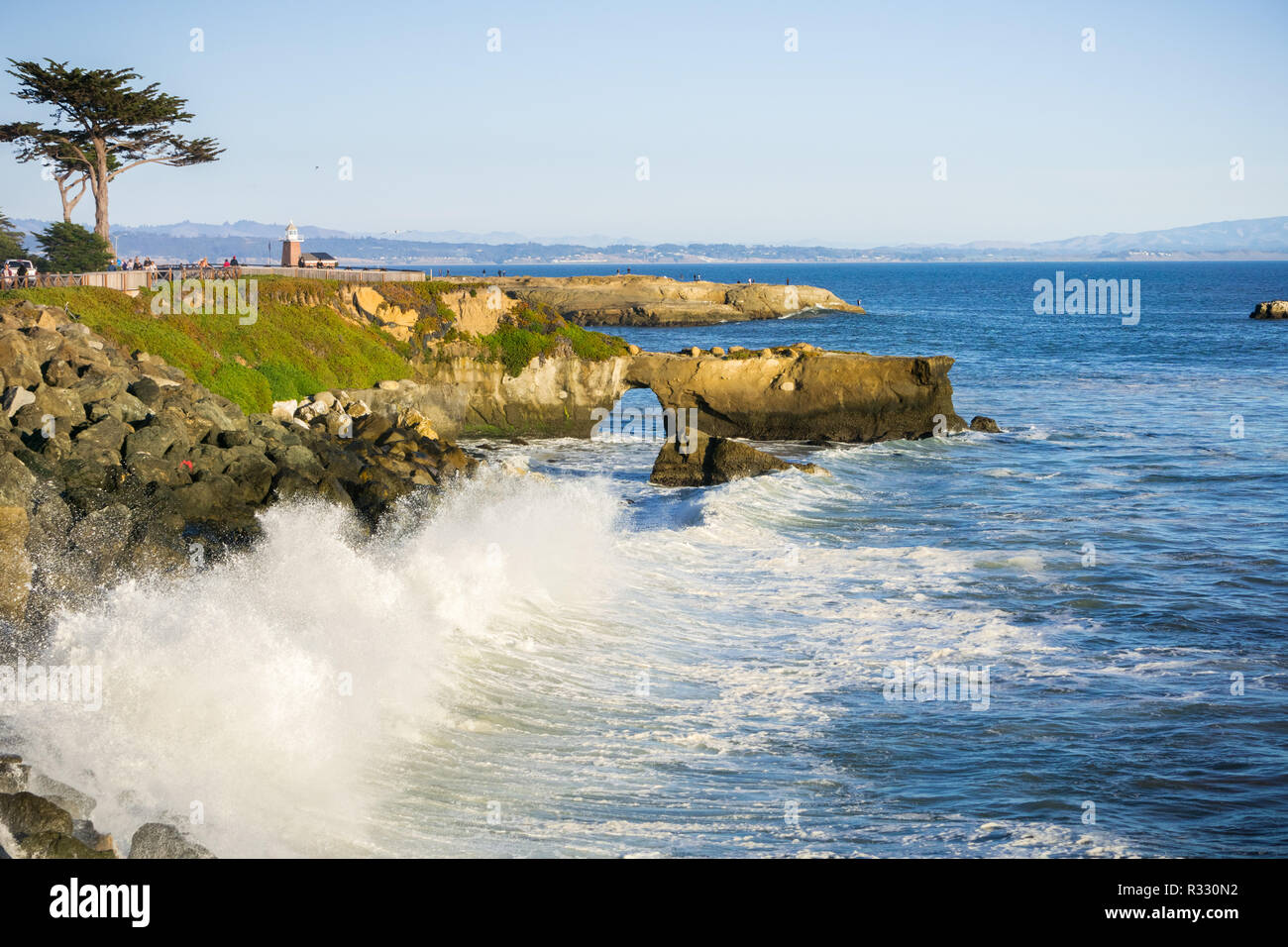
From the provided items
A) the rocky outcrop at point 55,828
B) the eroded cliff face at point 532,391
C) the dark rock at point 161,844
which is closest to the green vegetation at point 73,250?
the eroded cliff face at point 532,391

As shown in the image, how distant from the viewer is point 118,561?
52.0 feet

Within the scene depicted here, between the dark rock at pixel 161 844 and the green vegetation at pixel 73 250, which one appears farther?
the green vegetation at pixel 73 250

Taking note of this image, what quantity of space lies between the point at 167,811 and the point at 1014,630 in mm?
12028

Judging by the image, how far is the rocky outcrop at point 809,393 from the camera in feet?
121

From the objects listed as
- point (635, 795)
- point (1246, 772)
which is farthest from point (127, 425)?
point (1246, 772)

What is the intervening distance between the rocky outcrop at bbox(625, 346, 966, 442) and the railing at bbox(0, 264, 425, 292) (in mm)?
12348

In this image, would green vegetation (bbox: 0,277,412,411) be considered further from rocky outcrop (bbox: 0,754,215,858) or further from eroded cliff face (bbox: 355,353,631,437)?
rocky outcrop (bbox: 0,754,215,858)

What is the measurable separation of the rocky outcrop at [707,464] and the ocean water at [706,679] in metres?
1.09

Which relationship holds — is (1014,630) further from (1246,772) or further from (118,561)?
(118,561)

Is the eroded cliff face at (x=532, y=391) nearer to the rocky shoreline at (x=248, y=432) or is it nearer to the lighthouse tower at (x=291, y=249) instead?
the rocky shoreline at (x=248, y=432)

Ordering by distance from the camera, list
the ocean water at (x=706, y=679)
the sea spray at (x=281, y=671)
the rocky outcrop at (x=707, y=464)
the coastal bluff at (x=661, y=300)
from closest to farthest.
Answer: the sea spray at (x=281, y=671)
the ocean water at (x=706, y=679)
the rocky outcrop at (x=707, y=464)
the coastal bluff at (x=661, y=300)

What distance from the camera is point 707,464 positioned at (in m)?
29.7

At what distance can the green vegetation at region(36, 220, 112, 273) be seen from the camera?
1561 inches

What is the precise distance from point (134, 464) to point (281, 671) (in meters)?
8.34
